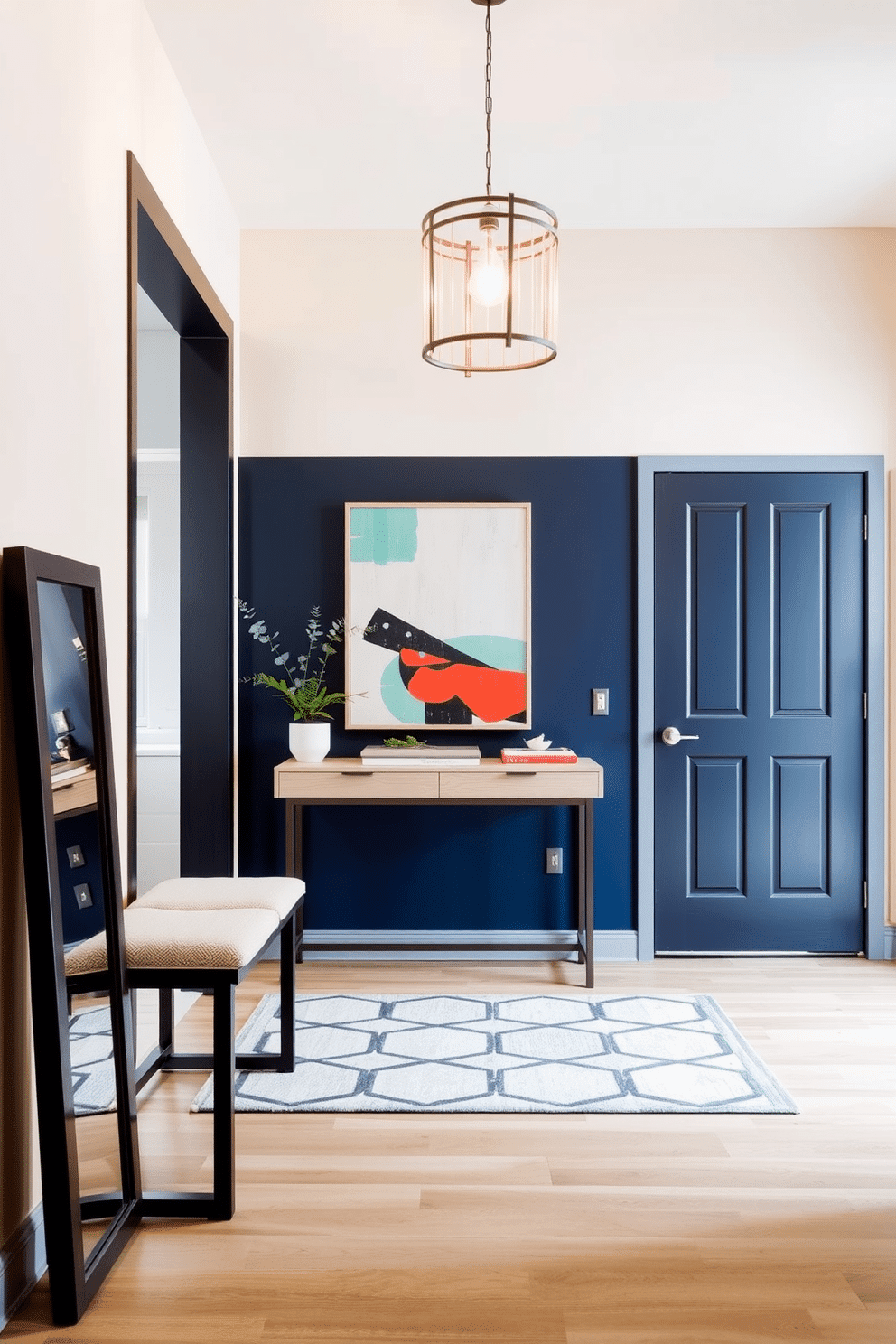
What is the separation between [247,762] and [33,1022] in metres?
2.49

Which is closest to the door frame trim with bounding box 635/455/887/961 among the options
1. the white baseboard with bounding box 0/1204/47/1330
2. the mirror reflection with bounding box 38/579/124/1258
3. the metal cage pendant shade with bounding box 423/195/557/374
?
the metal cage pendant shade with bounding box 423/195/557/374

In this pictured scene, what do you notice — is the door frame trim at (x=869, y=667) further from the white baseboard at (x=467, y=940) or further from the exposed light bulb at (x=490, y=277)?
the exposed light bulb at (x=490, y=277)

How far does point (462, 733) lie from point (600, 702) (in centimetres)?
58

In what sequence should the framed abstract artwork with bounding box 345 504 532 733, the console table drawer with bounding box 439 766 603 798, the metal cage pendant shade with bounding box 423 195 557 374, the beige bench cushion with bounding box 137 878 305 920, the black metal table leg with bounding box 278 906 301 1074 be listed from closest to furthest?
the metal cage pendant shade with bounding box 423 195 557 374
the beige bench cushion with bounding box 137 878 305 920
the black metal table leg with bounding box 278 906 301 1074
the console table drawer with bounding box 439 766 603 798
the framed abstract artwork with bounding box 345 504 532 733

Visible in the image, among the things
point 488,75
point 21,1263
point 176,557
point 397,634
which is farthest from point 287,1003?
point 488,75

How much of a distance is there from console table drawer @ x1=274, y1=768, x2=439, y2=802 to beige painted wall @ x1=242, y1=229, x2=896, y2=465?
136cm

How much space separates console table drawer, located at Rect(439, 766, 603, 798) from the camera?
385 centimetres

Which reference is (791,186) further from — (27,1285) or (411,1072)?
(27,1285)

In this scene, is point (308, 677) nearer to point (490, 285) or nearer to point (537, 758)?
point (537, 758)

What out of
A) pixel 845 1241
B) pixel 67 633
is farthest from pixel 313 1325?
pixel 67 633

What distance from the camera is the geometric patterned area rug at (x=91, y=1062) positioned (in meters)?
1.96

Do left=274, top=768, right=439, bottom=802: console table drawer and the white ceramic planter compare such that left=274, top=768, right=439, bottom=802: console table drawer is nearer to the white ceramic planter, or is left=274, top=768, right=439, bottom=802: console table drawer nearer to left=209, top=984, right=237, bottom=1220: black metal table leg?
the white ceramic planter

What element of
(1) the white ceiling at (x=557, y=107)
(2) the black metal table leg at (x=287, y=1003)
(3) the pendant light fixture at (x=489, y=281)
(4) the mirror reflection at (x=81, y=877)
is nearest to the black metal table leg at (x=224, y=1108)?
(4) the mirror reflection at (x=81, y=877)

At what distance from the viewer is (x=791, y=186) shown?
3.95 meters
